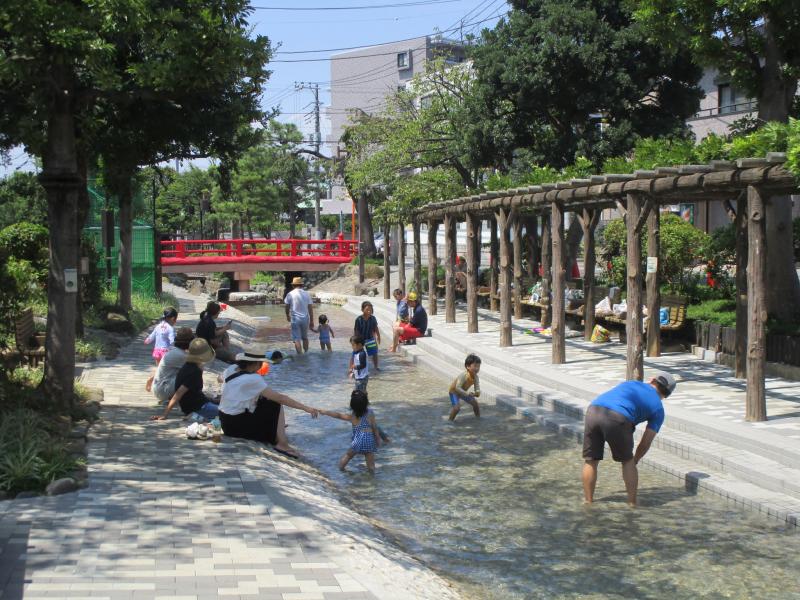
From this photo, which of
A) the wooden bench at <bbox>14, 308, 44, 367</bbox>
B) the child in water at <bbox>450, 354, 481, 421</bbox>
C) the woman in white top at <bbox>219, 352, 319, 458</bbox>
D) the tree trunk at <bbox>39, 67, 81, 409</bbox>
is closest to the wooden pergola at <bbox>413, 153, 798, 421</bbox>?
the child in water at <bbox>450, 354, 481, 421</bbox>

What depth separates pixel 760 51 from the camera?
1608 cm

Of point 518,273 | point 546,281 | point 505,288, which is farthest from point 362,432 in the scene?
point 518,273

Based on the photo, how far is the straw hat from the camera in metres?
11.1

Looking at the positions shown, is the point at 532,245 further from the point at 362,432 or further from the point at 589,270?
the point at 362,432

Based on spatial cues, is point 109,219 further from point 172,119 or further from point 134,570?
point 134,570

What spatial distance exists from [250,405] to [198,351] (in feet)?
4.14

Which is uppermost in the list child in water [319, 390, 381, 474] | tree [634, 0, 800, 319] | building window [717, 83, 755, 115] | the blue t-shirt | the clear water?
building window [717, 83, 755, 115]

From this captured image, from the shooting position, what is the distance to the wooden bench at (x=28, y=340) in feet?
46.4

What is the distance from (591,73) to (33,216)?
22924mm

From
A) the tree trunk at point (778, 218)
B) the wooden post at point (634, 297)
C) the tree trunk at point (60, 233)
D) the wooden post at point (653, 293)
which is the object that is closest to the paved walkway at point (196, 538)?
the tree trunk at point (60, 233)

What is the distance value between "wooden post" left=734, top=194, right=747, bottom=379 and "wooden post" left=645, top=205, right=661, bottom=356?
1.40 metres

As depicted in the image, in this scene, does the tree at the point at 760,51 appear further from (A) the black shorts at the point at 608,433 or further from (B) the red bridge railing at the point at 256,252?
(B) the red bridge railing at the point at 256,252

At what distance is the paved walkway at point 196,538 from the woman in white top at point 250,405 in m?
0.64

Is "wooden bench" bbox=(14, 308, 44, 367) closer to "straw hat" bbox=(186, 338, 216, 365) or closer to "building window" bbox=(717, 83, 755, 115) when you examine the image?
"straw hat" bbox=(186, 338, 216, 365)
